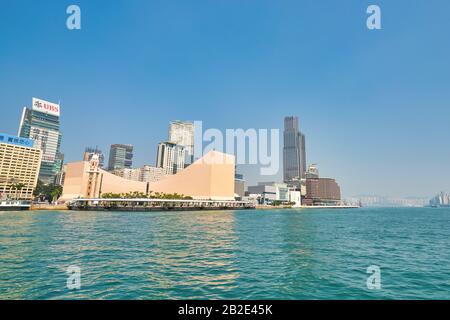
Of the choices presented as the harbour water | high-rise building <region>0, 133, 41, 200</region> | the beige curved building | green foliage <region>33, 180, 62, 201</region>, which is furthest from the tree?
the harbour water

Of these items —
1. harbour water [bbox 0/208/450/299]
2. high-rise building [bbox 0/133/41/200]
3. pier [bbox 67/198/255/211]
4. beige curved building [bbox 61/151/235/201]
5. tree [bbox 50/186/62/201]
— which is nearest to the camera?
harbour water [bbox 0/208/450/299]

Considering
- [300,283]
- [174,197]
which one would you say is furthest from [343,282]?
[174,197]

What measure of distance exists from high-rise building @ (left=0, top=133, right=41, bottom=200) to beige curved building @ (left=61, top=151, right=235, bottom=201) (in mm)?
17328

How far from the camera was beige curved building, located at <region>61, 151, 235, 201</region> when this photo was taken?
127m

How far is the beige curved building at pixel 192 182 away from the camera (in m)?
127

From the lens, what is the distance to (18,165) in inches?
5305

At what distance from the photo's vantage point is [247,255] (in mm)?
15148

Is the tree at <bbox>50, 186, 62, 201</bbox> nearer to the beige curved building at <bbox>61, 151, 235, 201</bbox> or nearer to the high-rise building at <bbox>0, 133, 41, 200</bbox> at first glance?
the beige curved building at <bbox>61, 151, 235, 201</bbox>

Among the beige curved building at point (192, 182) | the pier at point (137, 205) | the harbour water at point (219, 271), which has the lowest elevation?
the harbour water at point (219, 271)

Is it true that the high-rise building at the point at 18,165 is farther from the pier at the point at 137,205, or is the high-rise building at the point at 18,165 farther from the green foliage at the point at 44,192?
the pier at the point at 137,205

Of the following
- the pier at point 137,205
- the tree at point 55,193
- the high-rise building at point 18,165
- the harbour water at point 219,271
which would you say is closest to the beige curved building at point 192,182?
the tree at point 55,193

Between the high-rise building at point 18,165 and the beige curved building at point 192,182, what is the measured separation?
17.3 metres
